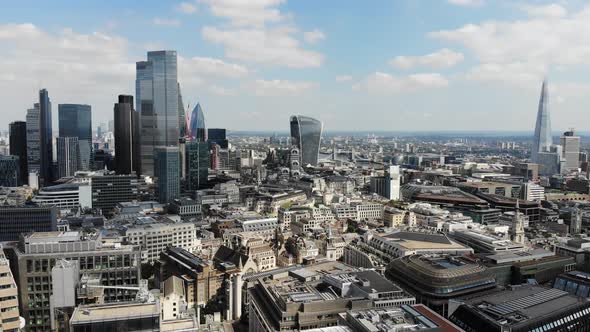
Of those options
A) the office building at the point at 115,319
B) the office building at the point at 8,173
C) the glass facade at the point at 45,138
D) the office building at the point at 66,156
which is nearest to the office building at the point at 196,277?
the office building at the point at 115,319

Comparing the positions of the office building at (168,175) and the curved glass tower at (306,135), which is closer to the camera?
the office building at (168,175)

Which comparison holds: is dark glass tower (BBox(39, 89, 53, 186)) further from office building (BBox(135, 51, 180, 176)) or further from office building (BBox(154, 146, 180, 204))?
office building (BBox(154, 146, 180, 204))

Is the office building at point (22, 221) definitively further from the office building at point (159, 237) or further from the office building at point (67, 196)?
Result: the office building at point (67, 196)

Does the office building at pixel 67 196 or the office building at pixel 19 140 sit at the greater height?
the office building at pixel 19 140

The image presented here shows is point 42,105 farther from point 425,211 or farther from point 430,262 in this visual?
point 430,262

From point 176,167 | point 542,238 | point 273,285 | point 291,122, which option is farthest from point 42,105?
point 542,238

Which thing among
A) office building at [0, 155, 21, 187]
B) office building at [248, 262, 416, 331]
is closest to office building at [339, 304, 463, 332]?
office building at [248, 262, 416, 331]
